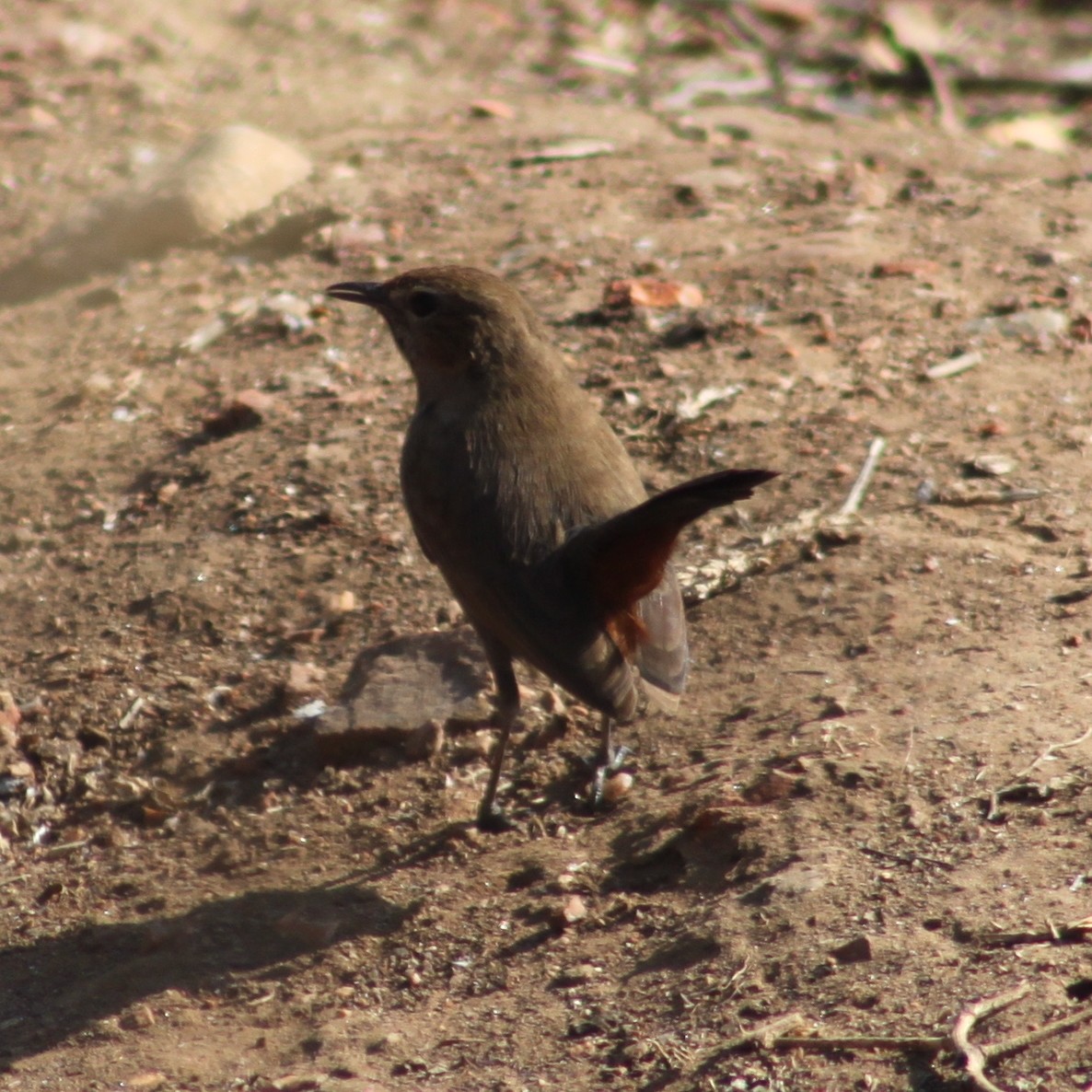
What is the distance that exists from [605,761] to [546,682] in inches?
21.8

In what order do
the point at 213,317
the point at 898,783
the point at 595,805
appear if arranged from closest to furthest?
the point at 898,783
the point at 595,805
the point at 213,317

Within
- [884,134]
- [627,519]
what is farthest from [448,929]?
[884,134]

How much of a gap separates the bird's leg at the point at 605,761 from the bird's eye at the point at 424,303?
4.67 ft

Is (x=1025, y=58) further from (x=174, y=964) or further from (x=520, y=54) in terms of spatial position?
(x=174, y=964)

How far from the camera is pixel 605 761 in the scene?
480 cm

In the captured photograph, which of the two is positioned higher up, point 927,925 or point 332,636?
point 927,925

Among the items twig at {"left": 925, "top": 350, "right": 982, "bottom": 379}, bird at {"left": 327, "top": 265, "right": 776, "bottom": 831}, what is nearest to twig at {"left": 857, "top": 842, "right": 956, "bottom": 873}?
bird at {"left": 327, "top": 265, "right": 776, "bottom": 831}

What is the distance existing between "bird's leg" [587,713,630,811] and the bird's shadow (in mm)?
660

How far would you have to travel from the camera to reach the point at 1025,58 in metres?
11.0

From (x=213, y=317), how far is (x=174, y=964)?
3791mm

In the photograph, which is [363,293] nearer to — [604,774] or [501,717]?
[501,717]

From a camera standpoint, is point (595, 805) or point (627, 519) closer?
point (627, 519)

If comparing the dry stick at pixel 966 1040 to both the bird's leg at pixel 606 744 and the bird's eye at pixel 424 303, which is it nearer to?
the bird's leg at pixel 606 744

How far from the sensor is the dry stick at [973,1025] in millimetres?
3083
